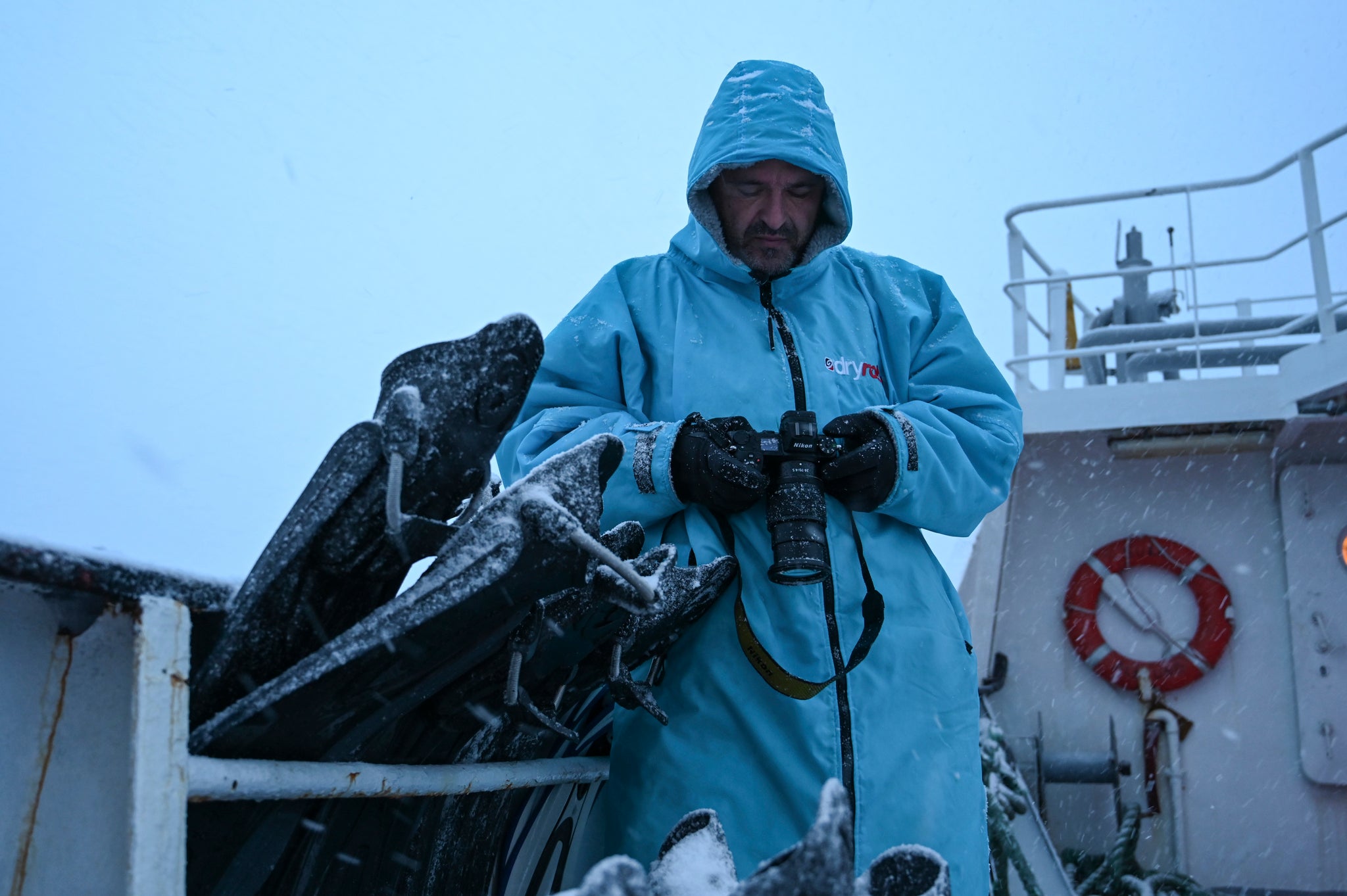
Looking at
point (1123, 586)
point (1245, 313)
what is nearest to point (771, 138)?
point (1123, 586)

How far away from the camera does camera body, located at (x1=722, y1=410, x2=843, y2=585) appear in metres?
1.66

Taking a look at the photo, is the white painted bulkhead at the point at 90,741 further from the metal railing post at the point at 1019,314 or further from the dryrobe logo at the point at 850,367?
the metal railing post at the point at 1019,314

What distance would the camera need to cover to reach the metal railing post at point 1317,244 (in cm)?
430

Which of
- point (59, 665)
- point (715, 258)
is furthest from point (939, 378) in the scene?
point (59, 665)

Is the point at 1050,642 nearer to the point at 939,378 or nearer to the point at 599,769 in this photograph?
the point at 939,378

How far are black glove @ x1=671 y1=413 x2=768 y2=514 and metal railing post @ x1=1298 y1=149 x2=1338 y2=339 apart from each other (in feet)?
11.6

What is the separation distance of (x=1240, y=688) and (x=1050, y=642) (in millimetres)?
748

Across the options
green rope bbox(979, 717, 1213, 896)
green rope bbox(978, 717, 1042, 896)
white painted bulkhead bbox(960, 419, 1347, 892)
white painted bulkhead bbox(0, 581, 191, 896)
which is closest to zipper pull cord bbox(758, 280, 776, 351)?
white painted bulkhead bbox(0, 581, 191, 896)

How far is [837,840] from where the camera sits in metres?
0.75

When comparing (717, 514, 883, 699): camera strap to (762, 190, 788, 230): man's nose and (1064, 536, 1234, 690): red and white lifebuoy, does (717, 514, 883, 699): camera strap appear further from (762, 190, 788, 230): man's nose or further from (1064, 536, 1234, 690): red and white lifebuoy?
(1064, 536, 1234, 690): red and white lifebuoy

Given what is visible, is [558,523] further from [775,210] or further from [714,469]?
[775,210]

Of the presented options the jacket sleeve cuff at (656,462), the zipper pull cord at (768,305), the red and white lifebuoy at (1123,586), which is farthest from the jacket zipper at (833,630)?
the red and white lifebuoy at (1123,586)

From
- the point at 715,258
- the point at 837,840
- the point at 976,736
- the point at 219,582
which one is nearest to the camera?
the point at 837,840

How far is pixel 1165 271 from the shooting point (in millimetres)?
4902
